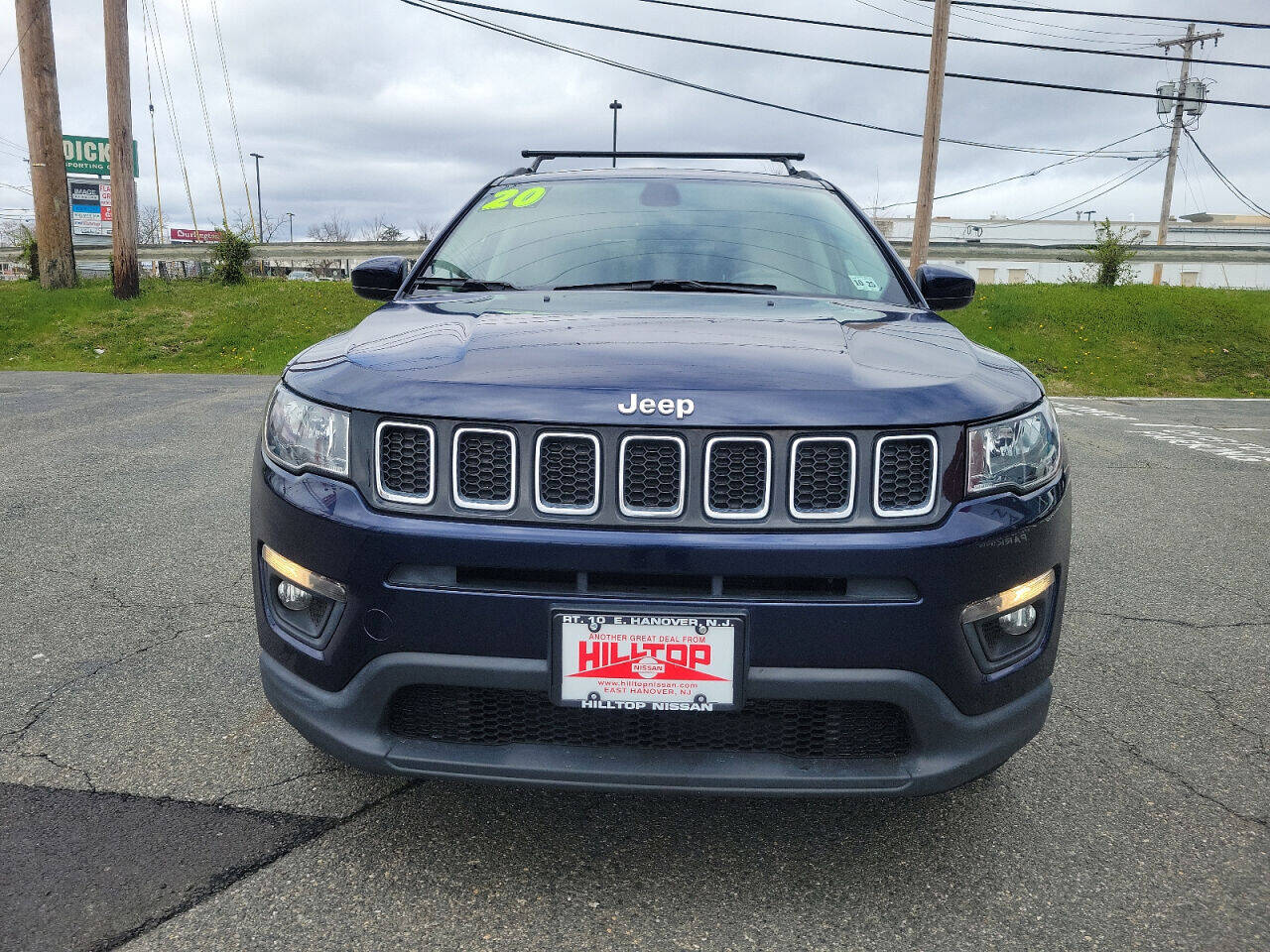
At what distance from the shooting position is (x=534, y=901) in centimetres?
206

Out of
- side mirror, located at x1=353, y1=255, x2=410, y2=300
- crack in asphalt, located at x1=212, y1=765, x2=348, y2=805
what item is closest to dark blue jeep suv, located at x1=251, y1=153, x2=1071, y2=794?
crack in asphalt, located at x1=212, y1=765, x2=348, y2=805

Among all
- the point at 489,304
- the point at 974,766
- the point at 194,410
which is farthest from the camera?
the point at 194,410

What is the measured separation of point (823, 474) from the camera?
191 cm

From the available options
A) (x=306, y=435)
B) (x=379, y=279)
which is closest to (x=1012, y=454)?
(x=306, y=435)

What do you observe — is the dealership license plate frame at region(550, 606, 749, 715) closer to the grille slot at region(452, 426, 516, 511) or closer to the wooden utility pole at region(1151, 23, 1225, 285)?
the grille slot at region(452, 426, 516, 511)

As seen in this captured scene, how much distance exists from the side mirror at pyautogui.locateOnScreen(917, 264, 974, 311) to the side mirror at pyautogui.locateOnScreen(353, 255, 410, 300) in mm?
1766

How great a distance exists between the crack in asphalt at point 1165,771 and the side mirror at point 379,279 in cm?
254

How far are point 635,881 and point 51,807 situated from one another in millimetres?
1410

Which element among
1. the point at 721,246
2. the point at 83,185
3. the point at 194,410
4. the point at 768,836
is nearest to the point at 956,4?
the point at 194,410

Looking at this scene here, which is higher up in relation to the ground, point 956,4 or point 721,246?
point 956,4

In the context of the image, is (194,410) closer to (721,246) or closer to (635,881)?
(721,246)

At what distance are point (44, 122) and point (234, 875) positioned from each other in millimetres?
17232

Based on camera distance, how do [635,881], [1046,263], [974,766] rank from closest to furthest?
[974,766]
[635,881]
[1046,263]

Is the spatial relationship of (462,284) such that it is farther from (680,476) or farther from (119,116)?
(119,116)
